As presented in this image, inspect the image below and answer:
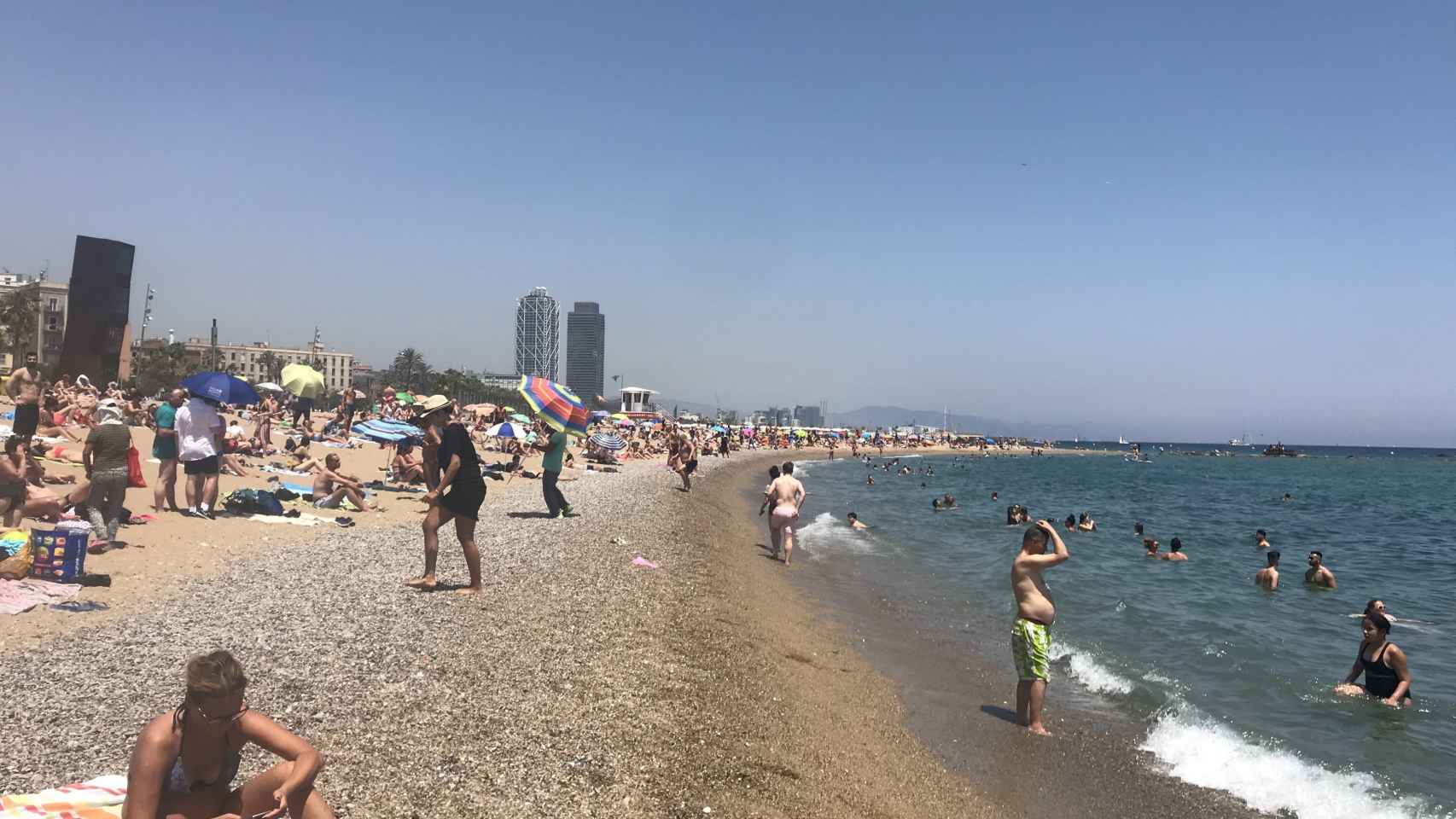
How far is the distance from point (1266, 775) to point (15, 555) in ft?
35.8

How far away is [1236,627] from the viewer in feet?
39.5

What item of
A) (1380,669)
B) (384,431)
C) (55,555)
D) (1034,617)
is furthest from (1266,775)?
(384,431)

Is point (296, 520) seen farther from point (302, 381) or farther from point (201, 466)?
point (302, 381)

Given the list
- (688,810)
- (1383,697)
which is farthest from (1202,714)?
(688,810)

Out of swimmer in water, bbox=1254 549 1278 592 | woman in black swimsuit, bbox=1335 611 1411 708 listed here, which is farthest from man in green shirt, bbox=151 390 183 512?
swimmer in water, bbox=1254 549 1278 592

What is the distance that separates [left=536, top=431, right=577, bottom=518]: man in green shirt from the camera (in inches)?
593

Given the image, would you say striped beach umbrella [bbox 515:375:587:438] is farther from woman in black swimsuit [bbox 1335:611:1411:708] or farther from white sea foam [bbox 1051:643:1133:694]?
woman in black swimsuit [bbox 1335:611:1411:708]

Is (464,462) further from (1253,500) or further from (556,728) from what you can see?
(1253,500)

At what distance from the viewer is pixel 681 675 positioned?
270 inches

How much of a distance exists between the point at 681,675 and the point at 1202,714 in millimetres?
5262

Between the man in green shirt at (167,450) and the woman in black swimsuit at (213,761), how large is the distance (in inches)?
393

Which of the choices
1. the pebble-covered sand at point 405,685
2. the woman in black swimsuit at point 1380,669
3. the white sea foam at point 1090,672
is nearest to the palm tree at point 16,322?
the pebble-covered sand at point 405,685

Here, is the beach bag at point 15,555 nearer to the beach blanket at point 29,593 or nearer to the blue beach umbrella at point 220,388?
the beach blanket at point 29,593

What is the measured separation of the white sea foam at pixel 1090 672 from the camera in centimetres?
872
